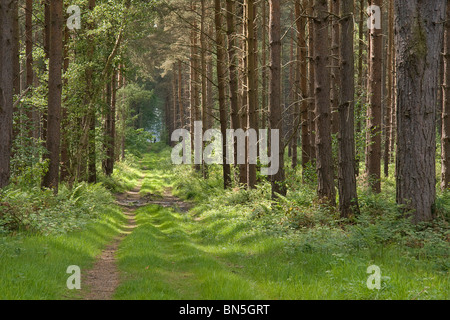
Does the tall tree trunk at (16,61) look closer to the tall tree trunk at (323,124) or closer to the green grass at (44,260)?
the green grass at (44,260)

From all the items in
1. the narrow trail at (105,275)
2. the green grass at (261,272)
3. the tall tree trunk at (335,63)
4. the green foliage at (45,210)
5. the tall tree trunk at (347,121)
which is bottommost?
the narrow trail at (105,275)

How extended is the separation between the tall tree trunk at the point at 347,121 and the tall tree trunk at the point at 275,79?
3.47 m

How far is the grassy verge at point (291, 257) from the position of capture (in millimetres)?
6012

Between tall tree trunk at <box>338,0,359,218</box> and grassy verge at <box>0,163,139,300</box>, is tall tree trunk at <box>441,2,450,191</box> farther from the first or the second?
grassy verge at <box>0,163,139,300</box>

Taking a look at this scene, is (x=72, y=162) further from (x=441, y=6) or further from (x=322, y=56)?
(x=441, y=6)

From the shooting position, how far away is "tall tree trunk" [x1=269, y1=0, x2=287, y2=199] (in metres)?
13.7

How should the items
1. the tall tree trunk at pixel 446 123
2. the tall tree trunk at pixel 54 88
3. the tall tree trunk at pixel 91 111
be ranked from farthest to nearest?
the tall tree trunk at pixel 91 111 < the tall tree trunk at pixel 54 88 < the tall tree trunk at pixel 446 123

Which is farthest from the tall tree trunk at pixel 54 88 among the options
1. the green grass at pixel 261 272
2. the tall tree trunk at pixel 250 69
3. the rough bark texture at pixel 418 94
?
the rough bark texture at pixel 418 94

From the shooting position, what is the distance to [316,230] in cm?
970

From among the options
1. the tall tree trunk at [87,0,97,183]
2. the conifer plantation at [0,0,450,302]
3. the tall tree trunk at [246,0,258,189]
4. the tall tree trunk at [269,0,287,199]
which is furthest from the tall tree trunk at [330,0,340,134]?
the tall tree trunk at [87,0,97,183]

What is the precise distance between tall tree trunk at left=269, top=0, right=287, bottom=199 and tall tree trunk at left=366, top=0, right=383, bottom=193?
10.1 feet
